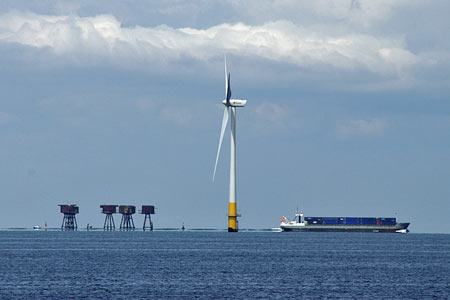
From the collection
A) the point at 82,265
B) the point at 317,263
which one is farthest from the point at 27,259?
the point at 317,263

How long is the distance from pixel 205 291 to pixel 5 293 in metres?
22.6

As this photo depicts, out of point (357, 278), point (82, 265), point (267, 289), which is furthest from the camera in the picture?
point (82, 265)

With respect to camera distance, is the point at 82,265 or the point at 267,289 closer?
the point at 267,289

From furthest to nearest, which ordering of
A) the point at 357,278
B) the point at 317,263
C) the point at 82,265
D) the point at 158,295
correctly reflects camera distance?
the point at 317,263 < the point at 82,265 < the point at 357,278 < the point at 158,295

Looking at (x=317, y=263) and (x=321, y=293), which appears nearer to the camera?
(x=321, y=293)

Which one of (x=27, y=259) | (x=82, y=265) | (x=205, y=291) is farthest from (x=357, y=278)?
(x=27, y=259)

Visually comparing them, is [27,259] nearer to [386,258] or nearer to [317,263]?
[317,263]

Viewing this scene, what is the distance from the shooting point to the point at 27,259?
538 ft

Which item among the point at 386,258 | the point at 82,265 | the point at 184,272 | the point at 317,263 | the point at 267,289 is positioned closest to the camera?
the point at 267,289

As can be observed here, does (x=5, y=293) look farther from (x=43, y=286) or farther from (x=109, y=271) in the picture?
(x=109, y=271)

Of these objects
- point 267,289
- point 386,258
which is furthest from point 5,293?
point 386,258

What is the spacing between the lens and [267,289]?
10544 cm

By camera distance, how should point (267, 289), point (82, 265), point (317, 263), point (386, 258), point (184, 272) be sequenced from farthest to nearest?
1. point (386, 258)
2. point (317, 263)
3. point (82, 265)
4. point (184, 272)
5. point (267, 289)

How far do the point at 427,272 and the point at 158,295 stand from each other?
53.8 metres
